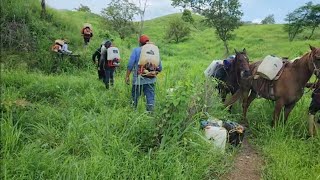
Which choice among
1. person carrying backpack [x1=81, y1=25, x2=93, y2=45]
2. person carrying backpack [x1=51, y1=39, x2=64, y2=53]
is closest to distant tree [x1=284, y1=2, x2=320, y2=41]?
person carrying backpack [x1=81, y1=25, x2=93, y2=45]

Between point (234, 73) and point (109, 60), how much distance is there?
11.2 feet

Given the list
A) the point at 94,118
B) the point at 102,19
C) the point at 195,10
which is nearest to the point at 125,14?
the point at 102,19

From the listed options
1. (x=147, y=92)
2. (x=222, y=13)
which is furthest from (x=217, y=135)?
(x=222, y=13)

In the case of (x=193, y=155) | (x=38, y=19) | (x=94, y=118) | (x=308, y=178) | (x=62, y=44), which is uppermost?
(x=38, y=19)

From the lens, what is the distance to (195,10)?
26812 mm

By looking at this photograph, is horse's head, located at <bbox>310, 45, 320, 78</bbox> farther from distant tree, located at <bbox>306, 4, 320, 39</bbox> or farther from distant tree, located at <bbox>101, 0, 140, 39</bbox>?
distant tree, located at <bbox>306, 4, 320, 39</bbox>

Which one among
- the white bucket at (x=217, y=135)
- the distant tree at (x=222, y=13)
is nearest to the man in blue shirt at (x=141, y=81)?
the white bucket at (x=217, y=135)

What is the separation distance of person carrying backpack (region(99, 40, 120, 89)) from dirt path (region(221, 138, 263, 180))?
14.6 feet

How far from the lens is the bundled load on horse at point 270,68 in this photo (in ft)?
21.3

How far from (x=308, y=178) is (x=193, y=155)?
1.59 m

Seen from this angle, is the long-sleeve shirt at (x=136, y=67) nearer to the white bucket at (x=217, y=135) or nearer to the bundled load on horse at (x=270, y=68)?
the white bucket at (x=217, y=135)

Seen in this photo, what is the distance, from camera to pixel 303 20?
3638cm

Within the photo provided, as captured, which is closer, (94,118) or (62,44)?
Result: (94,118)

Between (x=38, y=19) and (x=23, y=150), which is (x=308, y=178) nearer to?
(x=23, y=150)
